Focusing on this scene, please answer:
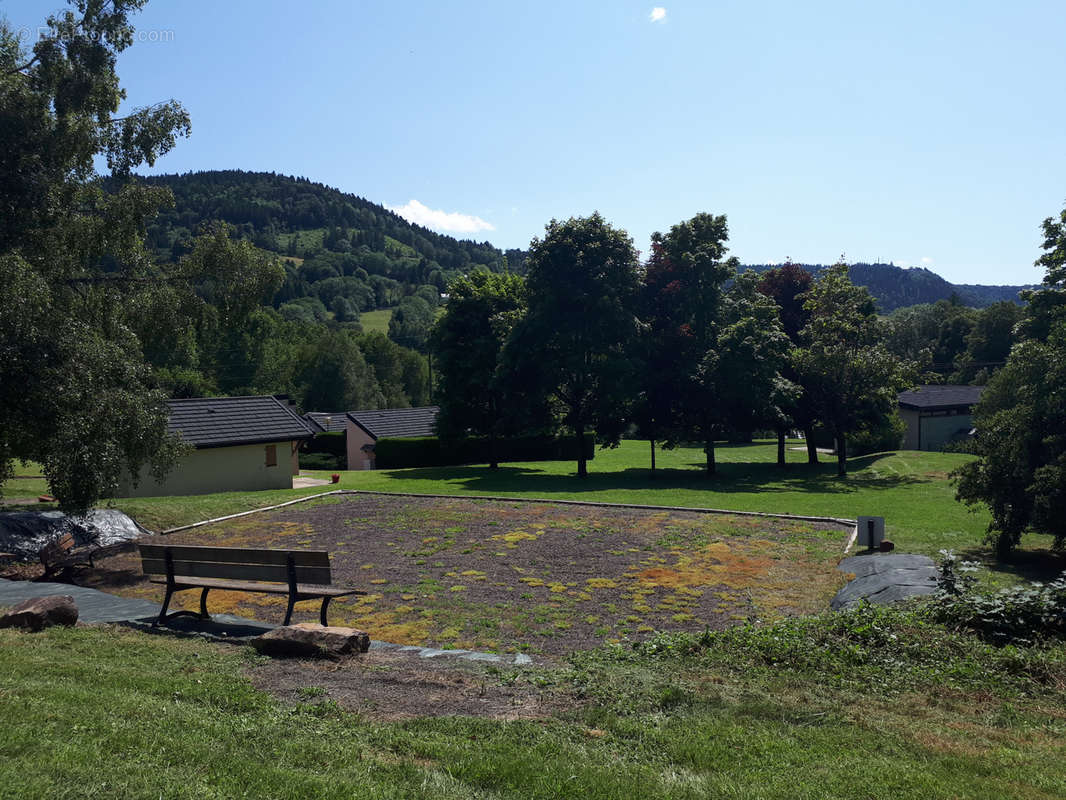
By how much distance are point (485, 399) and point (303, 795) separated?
38418mm

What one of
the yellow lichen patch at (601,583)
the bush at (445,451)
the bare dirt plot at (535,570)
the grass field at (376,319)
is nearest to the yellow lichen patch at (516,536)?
the bare dirt plot at (535,570)

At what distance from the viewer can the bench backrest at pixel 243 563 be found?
9.62 metres

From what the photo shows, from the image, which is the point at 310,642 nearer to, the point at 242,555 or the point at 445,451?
the point at 242,555

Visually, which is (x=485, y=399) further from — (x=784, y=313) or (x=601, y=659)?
(x=601, y=659)

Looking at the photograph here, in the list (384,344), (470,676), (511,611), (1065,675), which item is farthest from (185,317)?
(384,344)

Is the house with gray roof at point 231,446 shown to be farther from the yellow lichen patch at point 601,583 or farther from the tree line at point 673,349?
the yellow lichen patch at point 601,583

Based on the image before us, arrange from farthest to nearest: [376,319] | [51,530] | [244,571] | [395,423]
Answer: [376,319] < [395,423] < [51,530] < [244,571]

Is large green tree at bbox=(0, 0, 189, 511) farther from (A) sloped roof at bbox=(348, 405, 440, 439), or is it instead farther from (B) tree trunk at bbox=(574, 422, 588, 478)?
(A) sloped roof at bbox=(348, 405, 440, 439)

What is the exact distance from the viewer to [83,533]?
1672cm

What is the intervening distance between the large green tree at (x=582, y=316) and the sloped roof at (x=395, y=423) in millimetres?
16650

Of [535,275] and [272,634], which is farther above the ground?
[535,275]

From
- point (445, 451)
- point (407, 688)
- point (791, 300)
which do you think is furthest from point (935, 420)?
point (407, 688)

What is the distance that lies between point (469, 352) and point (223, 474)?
1516cm

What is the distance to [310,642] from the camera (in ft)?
25.1
